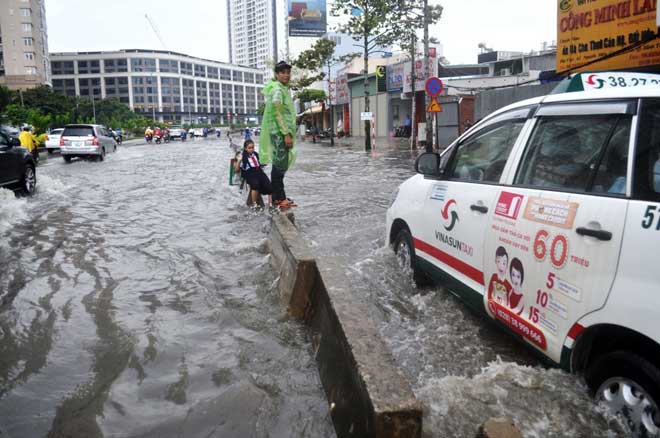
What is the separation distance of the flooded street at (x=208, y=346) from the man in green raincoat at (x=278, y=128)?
0.93 metres

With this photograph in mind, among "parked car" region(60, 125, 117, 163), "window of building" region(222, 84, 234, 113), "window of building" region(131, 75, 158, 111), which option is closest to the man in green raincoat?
"parked car" region(60, 125, 117, 163)

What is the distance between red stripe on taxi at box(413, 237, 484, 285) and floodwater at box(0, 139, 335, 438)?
3.87 feet

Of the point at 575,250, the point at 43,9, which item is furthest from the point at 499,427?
the point at 43,9

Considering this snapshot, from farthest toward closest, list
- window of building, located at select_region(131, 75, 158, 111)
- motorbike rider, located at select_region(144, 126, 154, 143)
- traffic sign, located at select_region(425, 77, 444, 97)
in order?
window of building, located at select_region(131, 75, 158, 111) → motorbike rider, located at select_region(144, 126, 154, 143) → traffic sign, located at select_region(425, 77, 444, 97)

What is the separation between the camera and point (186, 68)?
170 metres

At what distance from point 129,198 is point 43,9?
371 ft

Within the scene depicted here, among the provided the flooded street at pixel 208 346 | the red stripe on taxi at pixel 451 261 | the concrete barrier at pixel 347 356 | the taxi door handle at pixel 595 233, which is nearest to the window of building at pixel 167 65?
the flooded street at pixel 208 346

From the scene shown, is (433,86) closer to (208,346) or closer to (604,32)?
(604,32)

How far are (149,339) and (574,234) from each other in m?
3.03

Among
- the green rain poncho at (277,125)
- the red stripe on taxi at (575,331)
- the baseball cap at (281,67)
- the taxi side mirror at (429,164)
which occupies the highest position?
the baseball cap at (281,67)

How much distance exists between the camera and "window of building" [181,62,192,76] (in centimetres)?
16762

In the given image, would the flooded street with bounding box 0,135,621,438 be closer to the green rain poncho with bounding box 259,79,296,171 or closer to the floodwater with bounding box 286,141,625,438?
the floodwater with bounding box 286,141,625,438

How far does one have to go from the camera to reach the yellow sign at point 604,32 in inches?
398

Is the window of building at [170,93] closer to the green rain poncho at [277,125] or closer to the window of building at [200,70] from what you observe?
the window of building at [200,70]
